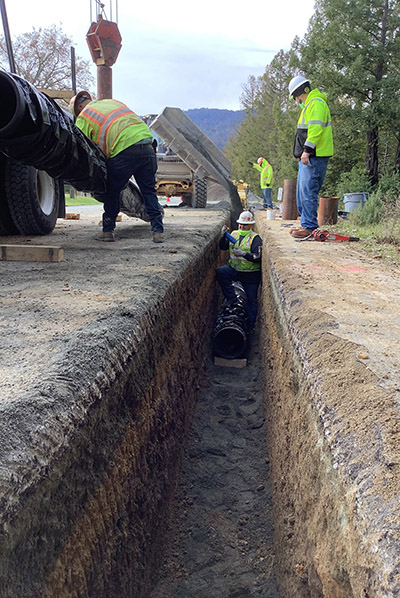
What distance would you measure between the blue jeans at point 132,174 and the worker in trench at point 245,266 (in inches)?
65.7

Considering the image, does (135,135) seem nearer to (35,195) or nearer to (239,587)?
(35,195)

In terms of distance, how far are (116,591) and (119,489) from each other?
0.36 metres

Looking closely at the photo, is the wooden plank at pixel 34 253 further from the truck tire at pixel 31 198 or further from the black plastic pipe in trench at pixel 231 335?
the black plastic pipe in trench at pixel 231 335

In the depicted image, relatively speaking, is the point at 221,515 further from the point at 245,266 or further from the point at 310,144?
the point at 310,144

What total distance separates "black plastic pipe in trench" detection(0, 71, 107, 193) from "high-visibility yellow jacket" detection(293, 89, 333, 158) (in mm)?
2794

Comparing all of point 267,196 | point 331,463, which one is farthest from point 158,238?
point 267,196

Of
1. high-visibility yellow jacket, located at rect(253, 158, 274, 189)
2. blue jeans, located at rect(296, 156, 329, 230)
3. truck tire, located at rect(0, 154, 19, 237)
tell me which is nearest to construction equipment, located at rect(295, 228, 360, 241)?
blue jeans, located at rect(296, 156, 329, 230)

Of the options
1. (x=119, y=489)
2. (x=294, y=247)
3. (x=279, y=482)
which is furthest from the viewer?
(x=294, y=247)

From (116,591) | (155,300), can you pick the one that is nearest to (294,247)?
(155,300)

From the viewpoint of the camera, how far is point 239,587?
2418 mm

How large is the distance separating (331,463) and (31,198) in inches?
174

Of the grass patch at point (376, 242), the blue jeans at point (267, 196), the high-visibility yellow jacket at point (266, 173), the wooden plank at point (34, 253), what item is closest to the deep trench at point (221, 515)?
the wooden plank at point (34, 253)

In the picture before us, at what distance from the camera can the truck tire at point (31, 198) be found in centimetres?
485

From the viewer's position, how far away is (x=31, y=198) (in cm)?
498
